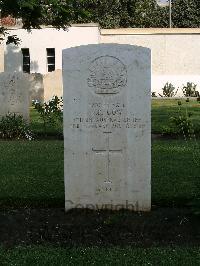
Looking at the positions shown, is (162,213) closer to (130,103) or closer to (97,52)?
(130,103)

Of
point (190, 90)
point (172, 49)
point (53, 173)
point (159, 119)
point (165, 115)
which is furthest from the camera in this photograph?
point (172, 49)

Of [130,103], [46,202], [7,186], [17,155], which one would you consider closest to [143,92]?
[130,103]

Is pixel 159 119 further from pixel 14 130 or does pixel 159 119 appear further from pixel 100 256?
pixel 100 256

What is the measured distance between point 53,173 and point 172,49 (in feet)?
81.8

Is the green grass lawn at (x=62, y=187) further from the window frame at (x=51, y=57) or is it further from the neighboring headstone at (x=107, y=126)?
the window frame at (x=51, y=57)

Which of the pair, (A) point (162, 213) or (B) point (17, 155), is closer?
(A) point (162, 213)

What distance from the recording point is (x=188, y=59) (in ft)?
107

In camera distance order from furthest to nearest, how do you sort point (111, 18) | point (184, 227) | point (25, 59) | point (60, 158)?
point (111, 18) < point (25, 59) < point (60, 158) < point (184, 227)

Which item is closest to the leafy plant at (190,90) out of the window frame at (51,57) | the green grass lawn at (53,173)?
the window frame at (51,57)

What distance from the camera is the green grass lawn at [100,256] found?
4.91m

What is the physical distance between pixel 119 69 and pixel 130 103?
1.25 feet

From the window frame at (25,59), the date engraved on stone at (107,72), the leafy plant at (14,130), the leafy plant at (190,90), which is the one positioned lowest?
the leafy plant at (14,130)

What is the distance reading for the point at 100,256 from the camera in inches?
200
